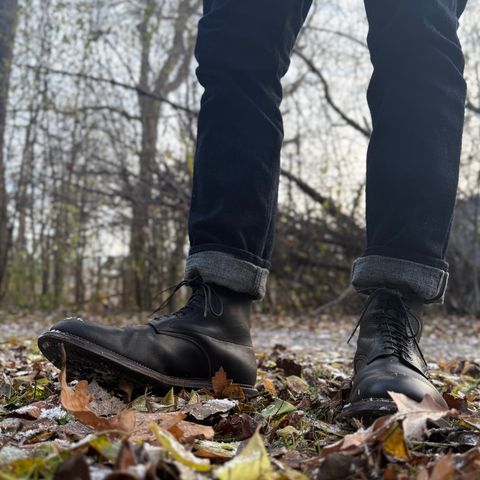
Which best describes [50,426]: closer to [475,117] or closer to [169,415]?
[169,415]

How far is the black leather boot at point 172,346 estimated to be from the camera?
1.41 metres

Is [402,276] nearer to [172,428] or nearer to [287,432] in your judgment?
[287,432]

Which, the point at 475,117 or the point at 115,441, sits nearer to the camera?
the point at 115,441

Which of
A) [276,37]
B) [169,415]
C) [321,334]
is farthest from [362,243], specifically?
[169,415]

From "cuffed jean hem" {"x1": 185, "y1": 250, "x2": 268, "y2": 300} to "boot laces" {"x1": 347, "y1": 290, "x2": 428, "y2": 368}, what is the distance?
29 centimetres

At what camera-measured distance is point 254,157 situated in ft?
5.35

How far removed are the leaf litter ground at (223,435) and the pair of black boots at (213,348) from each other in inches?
1.9

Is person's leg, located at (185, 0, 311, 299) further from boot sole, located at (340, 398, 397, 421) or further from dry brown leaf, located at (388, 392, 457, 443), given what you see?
dry brown leaf, located at (388, 392, 457, 443)

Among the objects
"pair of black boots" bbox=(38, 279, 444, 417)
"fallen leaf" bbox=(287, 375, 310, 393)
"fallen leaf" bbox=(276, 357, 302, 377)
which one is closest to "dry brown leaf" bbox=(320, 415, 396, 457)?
"pair of black boots" bbox=(38, 279, 444, 417)

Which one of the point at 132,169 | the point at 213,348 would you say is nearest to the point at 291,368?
the point at 213,348

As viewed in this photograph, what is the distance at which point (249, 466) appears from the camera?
0.81 meters

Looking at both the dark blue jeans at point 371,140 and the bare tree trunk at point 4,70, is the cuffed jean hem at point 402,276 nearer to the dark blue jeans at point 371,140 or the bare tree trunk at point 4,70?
the dark blue jeans at point 371,140

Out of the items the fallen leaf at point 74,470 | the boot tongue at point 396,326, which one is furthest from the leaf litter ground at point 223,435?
the boot tongue at point 396,326

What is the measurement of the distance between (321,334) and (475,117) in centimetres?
349
